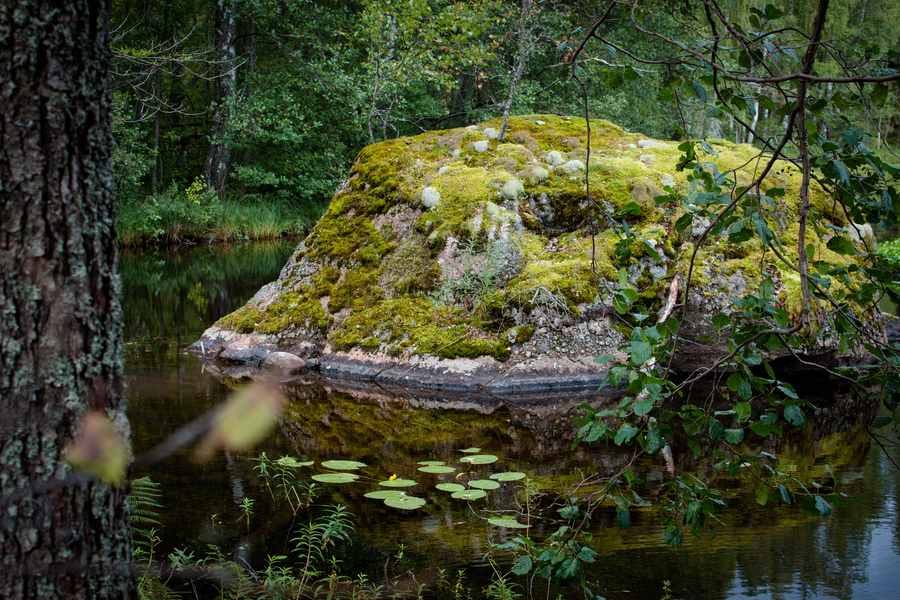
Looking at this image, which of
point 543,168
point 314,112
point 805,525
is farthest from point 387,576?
point 314,112

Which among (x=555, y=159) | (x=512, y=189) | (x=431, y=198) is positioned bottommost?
(x=431, y=198)

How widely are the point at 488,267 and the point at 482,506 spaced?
3.86m

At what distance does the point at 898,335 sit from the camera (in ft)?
27.5

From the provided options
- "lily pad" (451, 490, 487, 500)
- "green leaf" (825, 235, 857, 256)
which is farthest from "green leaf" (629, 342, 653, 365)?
"lily pad" (451, 490, 487, 500)

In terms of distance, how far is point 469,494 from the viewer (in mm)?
4105

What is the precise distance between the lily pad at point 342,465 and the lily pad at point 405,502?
51 centimetres

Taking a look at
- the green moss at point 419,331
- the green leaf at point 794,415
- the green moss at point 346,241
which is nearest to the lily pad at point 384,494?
the green leaf at point 794,415

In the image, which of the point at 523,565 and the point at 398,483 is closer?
the point at 523,565

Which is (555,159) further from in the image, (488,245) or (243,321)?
(243,321)

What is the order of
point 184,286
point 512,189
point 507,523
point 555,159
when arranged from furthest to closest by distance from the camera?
point 184,286 < point 555,159 < point 512,189 < point 507,523

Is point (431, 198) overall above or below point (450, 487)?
above

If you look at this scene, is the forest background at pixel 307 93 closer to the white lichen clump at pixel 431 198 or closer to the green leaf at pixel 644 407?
the white lichen clump at pixel 431 198

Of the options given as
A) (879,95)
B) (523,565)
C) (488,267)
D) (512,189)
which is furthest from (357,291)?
(879,95)

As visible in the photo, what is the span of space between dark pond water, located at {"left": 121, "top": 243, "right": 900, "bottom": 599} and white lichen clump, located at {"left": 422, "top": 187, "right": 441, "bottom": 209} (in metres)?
2.75
